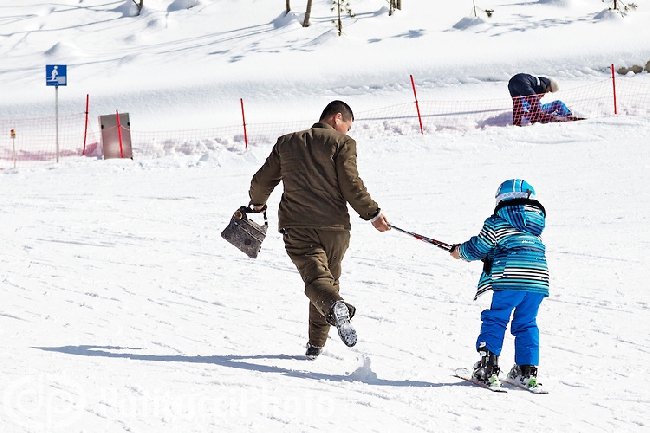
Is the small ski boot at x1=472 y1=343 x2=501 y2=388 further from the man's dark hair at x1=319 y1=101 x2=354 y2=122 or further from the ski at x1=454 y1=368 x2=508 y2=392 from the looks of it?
the man's dark hair at x1=319 y1=101 x2=354 y2=122

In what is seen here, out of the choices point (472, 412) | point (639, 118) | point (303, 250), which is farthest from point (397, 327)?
point (639, 118)

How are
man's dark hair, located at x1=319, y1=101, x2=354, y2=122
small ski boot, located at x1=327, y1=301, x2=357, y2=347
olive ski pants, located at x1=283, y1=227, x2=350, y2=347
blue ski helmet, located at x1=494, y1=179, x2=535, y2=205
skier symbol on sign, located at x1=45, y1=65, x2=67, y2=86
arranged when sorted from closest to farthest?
small ski boot, located at x1=327, y1=301, x2=357, y2=347 < blue ski helmet, located at x1=494, y1=179, x2=535, y2=205 < olive ski pants, located at x1=283, y1=227, x2=350, y2=347 < man's dark hair, located at x1=319, y1=101, x2=354, y2=122 < skier symbol on sign, located at x1=45, y1=65, x2=67, y2=86

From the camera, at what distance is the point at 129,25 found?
31844 millimetres

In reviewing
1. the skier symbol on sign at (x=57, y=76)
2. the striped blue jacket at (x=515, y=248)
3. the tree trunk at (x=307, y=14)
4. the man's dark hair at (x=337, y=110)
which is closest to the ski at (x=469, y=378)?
the striped blue jacket at (x=515, y=248)

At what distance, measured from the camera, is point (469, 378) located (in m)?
4.88

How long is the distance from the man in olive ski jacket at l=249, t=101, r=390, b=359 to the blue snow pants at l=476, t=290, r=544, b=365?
0.84m

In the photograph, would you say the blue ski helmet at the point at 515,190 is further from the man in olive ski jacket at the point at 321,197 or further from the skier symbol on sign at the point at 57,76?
the skier symbol on sign at the point at 57,76

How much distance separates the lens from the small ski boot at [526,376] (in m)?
4.69

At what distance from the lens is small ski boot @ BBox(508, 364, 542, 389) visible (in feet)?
15.4

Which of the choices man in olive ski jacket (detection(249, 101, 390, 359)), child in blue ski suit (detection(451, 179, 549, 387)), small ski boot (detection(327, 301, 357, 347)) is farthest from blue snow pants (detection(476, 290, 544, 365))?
man in olive ski jacket (detection(249, 101, 390, 359))

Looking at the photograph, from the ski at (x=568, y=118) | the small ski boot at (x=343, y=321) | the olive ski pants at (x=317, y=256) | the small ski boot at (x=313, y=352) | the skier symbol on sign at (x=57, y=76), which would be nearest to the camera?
the small ski boot at (x=343, y=321)

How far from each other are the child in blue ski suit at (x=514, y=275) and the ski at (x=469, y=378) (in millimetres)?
28

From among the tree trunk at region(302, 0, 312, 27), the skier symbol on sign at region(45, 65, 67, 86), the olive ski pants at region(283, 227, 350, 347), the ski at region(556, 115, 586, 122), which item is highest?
the tree trunk at region(302, 0, 312, 27)

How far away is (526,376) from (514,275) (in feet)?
1.87
